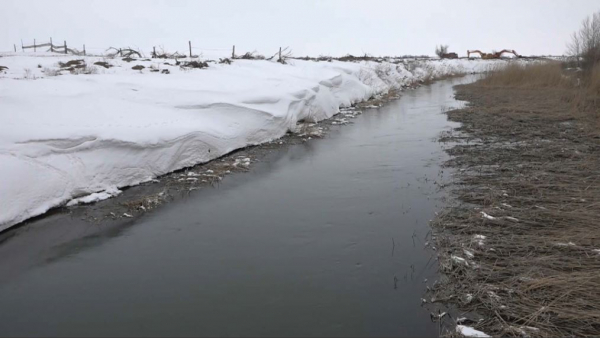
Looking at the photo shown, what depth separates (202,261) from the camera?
454cm

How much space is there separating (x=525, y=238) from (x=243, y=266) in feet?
9.51

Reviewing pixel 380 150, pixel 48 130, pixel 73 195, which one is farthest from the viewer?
pixel 380 150

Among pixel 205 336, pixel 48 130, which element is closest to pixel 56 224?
pixel 48 130

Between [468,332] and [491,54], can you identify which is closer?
[468,332]

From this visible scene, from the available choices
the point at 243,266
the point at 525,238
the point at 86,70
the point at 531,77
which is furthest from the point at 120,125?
the point at 531,77

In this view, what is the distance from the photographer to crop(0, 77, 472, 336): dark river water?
3.55 metres

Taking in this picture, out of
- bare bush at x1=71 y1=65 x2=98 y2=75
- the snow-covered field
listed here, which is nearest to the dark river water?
the snow-covered field

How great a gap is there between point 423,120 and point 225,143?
7209 mm

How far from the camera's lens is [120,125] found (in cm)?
→ 746

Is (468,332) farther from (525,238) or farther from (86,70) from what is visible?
(86,70)

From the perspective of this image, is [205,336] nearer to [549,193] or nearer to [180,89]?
[549,193]

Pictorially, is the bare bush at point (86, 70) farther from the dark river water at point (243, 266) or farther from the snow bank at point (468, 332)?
the snow bank at point (468, 332)

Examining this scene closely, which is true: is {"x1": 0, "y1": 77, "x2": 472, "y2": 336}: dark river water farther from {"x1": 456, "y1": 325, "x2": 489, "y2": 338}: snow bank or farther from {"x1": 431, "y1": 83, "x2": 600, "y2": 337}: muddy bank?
{"x1": 431, "y1": 83, "x2": 600, "y2": 337}: muddy bank

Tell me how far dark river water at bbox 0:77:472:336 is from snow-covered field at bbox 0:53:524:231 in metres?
0.72
